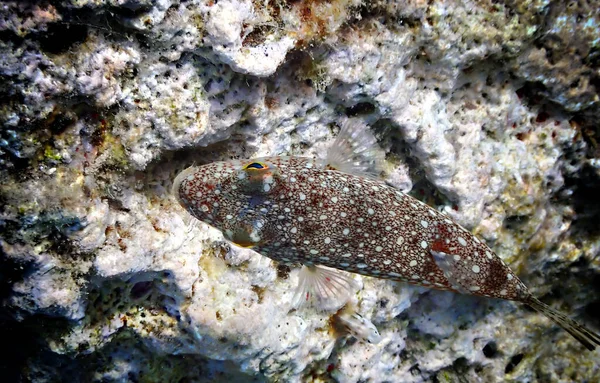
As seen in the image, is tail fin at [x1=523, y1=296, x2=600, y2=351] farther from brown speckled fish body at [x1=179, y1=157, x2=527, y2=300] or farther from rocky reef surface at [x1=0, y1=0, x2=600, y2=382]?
rocky reef surface at [x1=0, y1=0, x2=600, y2=382]

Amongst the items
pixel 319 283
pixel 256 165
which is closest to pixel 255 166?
pixel 256 165

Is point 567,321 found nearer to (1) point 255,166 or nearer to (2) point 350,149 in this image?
(2) point 350,149

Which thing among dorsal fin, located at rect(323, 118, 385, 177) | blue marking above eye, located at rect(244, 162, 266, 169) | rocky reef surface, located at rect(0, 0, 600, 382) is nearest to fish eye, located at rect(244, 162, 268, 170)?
blue marking above eye, located at rect(244, 162, 266, 169)

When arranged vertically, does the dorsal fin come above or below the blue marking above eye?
above

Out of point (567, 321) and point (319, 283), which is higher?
point (567, 321)

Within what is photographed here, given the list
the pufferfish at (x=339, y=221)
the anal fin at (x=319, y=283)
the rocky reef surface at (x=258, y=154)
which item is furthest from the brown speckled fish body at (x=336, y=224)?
the rocky reef surface at (x=258, y=154)

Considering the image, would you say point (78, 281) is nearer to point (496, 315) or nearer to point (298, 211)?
point (298, 211)
